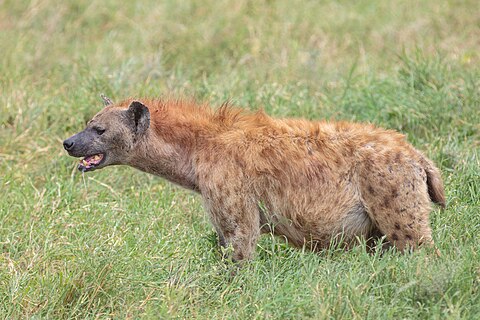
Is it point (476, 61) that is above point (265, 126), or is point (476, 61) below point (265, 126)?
below

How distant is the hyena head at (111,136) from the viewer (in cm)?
543

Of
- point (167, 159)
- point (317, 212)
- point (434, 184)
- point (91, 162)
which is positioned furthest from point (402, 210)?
point (91, 162)

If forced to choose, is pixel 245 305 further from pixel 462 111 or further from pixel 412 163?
pixel 462 111

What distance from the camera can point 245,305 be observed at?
15.7 feet

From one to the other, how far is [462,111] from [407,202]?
2380mm

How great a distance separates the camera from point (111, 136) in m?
5.47

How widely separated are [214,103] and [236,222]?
99.3 inches

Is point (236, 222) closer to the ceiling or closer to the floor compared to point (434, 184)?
closer to the floor

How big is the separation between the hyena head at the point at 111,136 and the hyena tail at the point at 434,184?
5.06ft

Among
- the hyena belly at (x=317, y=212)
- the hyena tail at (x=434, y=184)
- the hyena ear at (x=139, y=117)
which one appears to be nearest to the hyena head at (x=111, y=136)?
the hyena ear at (x=139, y=117)

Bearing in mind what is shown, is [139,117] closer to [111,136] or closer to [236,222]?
[111,136]

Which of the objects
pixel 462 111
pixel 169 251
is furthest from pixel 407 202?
pixel 462 111

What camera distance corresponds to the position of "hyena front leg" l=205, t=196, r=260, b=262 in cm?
517

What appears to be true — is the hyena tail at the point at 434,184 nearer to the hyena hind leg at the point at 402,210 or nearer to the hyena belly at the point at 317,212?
the hyena hind leg at the point at 402,210
